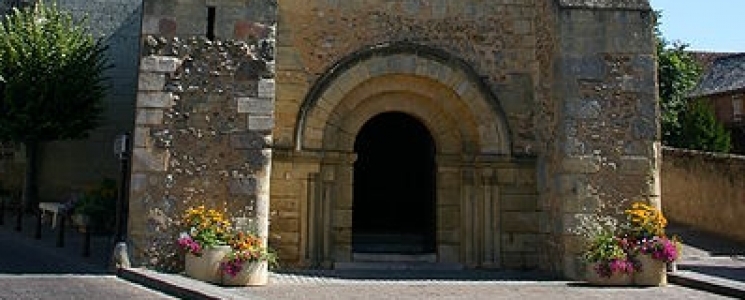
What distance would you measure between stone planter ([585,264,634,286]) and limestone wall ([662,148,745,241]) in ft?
25.3

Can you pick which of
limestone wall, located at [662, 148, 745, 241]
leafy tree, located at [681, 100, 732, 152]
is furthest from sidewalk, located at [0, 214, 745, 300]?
leafy tree, located at [681, 100, 732, 152]

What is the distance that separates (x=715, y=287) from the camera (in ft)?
27.2

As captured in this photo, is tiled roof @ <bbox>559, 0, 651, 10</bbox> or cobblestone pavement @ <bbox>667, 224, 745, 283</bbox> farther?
cobblestone pavement @ <bbox>667, 224, 745, 283</bbox>

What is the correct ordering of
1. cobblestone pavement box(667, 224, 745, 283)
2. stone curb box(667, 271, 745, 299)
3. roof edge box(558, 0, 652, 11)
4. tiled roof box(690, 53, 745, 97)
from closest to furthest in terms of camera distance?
stone curb box(667, 271, 745, 299) → roof edge box(558, 0, 652, 11) → cobblestone pavement box(667, 224, 745, 283) → tiled roof box(690, 53, 745, 97)

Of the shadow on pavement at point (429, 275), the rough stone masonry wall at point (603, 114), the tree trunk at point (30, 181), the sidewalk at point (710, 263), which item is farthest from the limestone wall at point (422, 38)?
the tree trunk at point (30, 181)

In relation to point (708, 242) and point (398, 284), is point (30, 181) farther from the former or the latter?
point (708, 242)

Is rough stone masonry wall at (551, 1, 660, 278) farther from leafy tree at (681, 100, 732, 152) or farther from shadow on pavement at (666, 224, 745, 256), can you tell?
leafy tree at (681, 100, 732, 152)

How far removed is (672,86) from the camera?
26.7 m

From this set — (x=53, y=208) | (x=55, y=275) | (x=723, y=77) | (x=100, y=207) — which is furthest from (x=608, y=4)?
(x=723, y=77)

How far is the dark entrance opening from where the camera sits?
12172mm

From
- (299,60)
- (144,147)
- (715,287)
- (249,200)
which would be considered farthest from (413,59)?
(715,287)

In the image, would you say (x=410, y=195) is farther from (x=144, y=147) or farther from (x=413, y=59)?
(x=144, y=147)

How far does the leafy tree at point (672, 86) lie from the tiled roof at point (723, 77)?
1.87 m

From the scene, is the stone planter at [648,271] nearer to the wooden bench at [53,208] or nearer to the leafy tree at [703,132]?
the wooden bench at [53,208]
